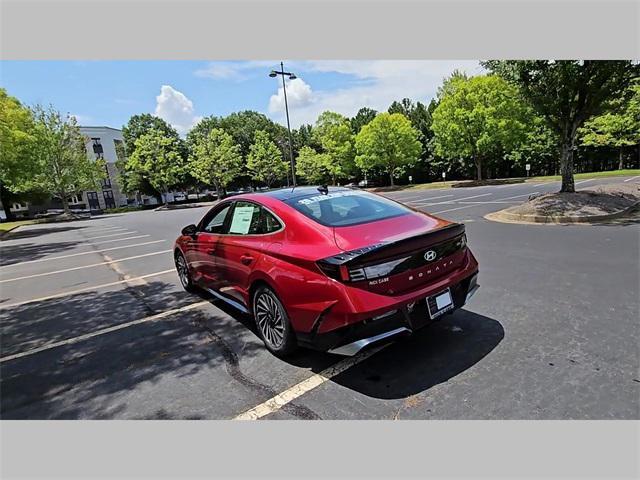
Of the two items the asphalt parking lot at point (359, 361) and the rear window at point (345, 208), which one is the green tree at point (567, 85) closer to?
the asphalt parking lot at point (359, 361)

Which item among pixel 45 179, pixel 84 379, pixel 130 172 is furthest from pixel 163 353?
pixel 130 172

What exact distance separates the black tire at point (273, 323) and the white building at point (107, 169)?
67129mm

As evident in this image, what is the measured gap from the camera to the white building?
62438mm

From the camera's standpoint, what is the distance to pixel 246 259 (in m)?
3.88

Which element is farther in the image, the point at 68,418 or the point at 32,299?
the point at 32,299

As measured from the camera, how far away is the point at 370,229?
130 inches

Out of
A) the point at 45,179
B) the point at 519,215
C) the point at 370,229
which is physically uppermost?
the point at 45,179

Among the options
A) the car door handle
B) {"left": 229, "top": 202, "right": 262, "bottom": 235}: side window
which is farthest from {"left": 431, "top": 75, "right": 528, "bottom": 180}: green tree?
the car door handle

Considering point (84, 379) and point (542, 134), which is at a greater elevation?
point (542, 134)

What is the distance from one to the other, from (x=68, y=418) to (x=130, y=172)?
52928 millimetres

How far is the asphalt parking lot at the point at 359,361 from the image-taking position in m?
2.76

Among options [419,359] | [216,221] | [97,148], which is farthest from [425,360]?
[97,148]

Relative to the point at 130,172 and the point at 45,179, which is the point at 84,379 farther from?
the point at 130,172

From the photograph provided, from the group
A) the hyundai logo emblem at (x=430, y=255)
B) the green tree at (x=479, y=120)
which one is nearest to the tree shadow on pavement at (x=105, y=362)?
the hyundai logo emblem at (x=430, y=255)
